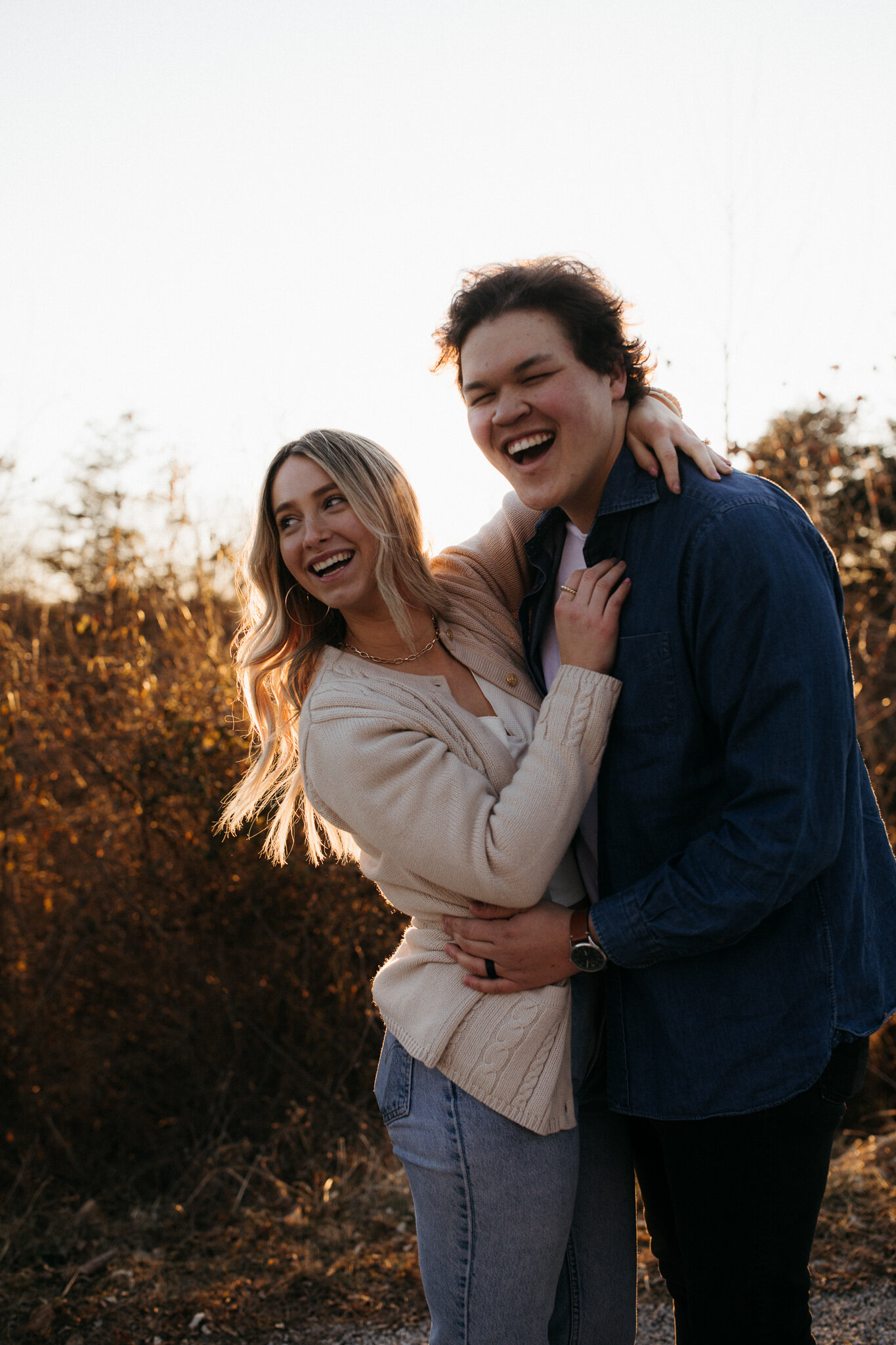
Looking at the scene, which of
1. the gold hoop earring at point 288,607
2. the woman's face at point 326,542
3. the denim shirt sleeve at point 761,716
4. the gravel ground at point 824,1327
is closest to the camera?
the denim shirt sleeve at point 761,716

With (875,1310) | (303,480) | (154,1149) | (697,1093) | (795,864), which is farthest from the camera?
(154,1149)

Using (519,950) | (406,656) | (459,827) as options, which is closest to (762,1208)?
(519,950)

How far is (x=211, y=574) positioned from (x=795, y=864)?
3872mm

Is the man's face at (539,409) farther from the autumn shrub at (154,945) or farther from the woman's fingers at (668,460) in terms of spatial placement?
the autumn shrub at (154,945)

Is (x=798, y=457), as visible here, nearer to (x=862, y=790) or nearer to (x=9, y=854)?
(x=862, y=790)

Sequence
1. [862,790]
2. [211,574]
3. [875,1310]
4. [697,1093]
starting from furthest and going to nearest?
[211,574], [875,1310], [862,790], [697,1093]

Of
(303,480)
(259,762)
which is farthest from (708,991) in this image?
(303,480)

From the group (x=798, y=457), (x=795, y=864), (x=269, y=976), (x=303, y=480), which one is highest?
(x=798, y=457)

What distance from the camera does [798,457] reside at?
5.05 metres

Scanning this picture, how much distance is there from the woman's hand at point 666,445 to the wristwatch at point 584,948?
785 millimetres

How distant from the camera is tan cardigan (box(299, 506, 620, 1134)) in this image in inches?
65.6

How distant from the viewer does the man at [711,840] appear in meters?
1.49

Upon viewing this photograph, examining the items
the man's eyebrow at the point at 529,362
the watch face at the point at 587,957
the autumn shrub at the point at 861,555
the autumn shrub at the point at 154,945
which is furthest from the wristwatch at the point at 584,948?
the autumn shrub at the point at 861,555

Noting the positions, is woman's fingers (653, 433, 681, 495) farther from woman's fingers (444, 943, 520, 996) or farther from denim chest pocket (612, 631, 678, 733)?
woman's fingers (444, 943, 520, 996)
